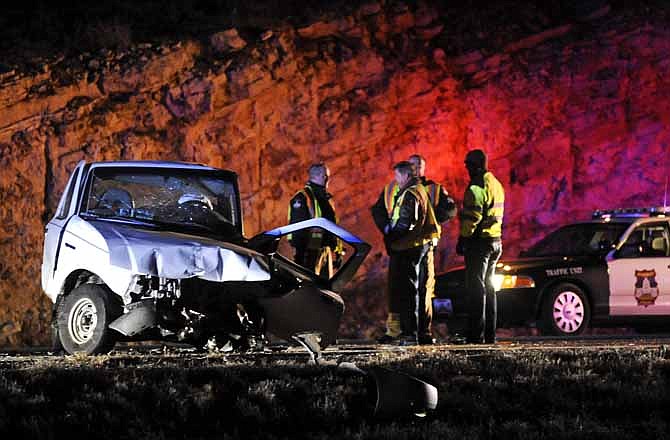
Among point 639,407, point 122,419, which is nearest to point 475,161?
point 639,407

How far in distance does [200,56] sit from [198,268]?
11501mm

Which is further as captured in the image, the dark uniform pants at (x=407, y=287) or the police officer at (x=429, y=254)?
the police officer at (x=429, y=254)

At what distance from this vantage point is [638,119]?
2547 cm

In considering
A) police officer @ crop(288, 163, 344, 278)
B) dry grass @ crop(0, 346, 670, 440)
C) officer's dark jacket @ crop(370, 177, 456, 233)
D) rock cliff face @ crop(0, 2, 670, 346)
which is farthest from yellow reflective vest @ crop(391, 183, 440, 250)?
rock cliff face @ crop(0, 2, 670, 346)

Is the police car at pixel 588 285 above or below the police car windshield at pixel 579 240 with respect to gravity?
below

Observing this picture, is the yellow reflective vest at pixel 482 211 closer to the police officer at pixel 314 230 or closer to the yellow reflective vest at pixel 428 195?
the yellow reflective vest at pixel 428 195

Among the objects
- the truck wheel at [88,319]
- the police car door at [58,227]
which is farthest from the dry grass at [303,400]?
the police car door at [58,227]

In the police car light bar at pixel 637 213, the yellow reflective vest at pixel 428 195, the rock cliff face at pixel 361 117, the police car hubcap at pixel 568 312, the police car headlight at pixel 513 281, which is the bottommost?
the police car hubcap at pixel 568 312

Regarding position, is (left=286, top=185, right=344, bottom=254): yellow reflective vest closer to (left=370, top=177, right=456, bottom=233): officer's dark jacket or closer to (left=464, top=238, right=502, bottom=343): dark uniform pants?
(left=370, top=177, right=456, bottom=233): officer's dark jacket

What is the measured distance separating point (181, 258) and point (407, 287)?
411cm

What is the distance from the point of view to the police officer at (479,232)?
1556cm

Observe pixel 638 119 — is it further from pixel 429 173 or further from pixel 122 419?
pixel 122 419

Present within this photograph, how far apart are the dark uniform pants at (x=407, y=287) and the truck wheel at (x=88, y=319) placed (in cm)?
416

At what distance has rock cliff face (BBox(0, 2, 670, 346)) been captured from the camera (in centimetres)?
2202
